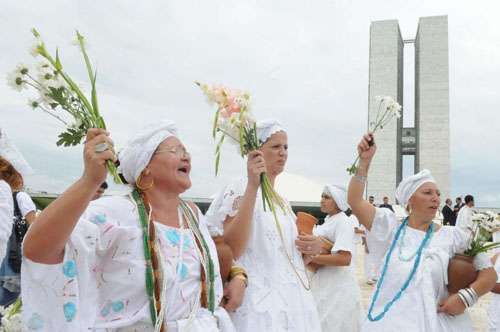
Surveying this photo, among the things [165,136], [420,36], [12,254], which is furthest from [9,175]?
[420,36]

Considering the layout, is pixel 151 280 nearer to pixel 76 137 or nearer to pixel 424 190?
pixel 76 137

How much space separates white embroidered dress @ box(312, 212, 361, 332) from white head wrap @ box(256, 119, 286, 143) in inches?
75.8

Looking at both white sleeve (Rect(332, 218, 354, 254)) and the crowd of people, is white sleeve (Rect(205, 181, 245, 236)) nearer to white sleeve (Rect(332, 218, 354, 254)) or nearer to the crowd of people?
the crowd of people

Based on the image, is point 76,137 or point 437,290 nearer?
point 76,137

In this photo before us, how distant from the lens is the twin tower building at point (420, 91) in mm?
35375

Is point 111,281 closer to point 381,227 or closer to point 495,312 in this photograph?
point 381,227

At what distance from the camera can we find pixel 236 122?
9.77 ft

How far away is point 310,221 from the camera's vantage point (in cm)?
346

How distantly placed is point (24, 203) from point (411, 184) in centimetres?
329

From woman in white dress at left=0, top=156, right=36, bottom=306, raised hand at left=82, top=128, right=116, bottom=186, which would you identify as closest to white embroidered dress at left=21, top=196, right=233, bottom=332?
raised hand at left=82, top=128, right=116, bottom=186

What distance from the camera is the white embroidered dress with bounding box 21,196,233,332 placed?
191 centimetres

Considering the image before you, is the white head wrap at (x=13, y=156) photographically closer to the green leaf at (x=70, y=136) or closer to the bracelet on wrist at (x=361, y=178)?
the green leaf at (x=70, y=136)

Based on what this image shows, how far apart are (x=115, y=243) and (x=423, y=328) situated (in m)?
2.27

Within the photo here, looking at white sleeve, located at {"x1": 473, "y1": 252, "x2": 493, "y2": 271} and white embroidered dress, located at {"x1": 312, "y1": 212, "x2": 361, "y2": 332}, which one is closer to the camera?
white sleeve, located at {"x1": 473, "y1": 252, "x2": 493, "y2": 271}
